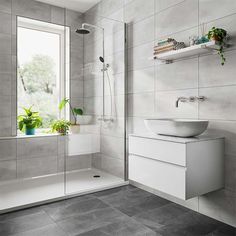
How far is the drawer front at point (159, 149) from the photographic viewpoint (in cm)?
194

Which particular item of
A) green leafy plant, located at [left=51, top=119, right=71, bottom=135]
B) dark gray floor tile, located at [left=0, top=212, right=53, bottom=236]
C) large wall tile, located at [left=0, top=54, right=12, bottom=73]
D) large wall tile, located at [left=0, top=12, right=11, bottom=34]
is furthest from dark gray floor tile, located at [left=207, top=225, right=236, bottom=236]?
large wall tile, located at [left=0, top=12, right=11, bottom=34]

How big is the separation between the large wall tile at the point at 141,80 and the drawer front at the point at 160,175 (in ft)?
3.10

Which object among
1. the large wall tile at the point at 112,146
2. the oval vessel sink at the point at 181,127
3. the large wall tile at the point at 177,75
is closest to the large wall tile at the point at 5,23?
the large wall tile at the point at 112,146

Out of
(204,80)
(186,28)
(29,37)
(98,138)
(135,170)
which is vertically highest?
(29,37)

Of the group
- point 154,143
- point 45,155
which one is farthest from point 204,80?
point 45,155

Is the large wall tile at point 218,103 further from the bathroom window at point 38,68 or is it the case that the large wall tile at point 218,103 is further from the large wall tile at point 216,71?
the bathroom window at point 38,68

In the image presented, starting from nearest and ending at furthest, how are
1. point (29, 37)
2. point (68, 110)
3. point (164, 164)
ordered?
point (164, 164)
point (68, 110)
point (29, 37)

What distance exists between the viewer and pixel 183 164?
1922 mm

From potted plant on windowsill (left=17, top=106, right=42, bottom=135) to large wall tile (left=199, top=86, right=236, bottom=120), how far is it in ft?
7.31

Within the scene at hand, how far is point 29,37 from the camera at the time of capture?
3594 millimetres

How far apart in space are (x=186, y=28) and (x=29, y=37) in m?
2.35

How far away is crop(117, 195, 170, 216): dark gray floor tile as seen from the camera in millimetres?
2367

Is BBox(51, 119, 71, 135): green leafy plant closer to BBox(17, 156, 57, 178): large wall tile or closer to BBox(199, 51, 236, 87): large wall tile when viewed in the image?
BBox(17, 156, 57, 178): large wall tile

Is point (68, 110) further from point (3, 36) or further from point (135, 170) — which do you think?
point (3, 36)
